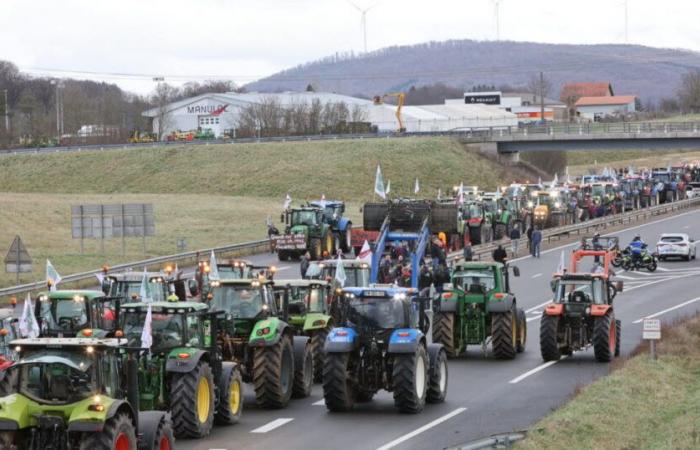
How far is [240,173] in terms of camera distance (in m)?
110

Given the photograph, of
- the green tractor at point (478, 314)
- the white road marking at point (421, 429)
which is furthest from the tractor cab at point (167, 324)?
the green tractor at point (478, 314)

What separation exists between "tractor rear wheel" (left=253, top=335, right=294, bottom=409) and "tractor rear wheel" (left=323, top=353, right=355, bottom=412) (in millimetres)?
834

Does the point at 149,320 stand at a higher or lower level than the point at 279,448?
higher

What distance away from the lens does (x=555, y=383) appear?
26.8m

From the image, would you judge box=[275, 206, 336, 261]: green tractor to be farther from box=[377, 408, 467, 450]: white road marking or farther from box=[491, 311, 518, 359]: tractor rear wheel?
box=[377, 408, 467, 450]: white road marking

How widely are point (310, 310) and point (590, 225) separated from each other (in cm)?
4406

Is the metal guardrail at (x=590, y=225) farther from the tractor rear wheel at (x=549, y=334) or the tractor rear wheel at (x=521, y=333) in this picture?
the tractor rear wheel at (x=549, y=334)

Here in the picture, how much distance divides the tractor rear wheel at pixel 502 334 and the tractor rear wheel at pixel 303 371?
6.33 meters

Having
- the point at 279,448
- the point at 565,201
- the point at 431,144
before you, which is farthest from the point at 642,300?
the point at 431,144

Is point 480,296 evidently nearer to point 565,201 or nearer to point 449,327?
point 449,327

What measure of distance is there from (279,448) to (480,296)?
1084cm

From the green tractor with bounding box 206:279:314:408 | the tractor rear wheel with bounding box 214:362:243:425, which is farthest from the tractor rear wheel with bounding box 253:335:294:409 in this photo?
the tractor rear wheel with bounding box 214:362:243:425

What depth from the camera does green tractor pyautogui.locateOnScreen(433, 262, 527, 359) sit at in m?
29.6

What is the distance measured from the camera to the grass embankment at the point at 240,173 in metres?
98.0
